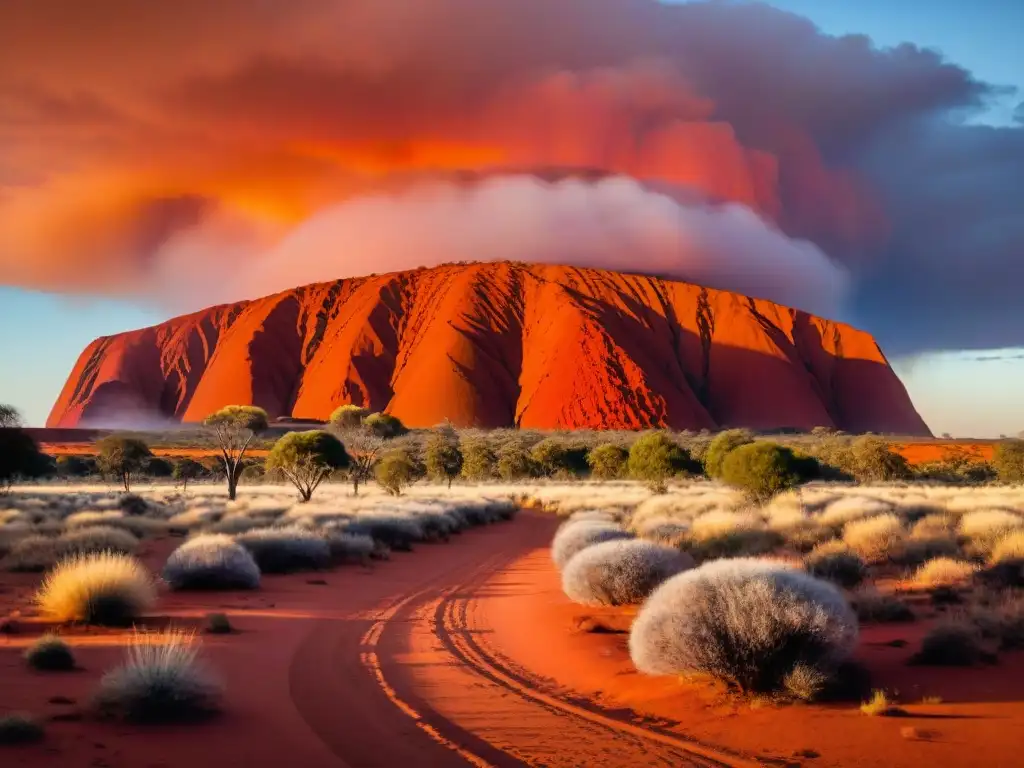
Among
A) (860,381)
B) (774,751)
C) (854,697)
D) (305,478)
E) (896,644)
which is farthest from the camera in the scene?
(860,381)

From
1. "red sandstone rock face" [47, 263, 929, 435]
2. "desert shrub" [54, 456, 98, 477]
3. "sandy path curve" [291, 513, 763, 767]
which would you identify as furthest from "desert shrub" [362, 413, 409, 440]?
"sandy path curve" [291, 513, 763, 767]

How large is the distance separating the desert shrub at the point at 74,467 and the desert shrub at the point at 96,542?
6027 cm

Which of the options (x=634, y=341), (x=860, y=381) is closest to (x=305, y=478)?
(x=634, y=341)

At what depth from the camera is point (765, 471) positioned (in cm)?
3225

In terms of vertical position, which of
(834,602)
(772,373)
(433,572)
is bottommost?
(433,572)

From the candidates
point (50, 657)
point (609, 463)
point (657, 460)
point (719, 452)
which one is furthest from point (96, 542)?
point (609, 463)

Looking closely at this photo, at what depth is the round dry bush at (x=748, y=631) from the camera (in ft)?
26.4

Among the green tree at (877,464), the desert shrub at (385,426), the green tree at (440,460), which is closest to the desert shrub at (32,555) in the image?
the green tree at (440,460)

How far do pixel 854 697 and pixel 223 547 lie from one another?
12134mm

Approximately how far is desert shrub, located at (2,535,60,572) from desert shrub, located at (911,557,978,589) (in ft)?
54.1

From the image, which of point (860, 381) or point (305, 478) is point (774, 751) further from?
point (860, 381)

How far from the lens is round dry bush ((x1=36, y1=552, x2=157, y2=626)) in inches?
444

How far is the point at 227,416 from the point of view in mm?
56031

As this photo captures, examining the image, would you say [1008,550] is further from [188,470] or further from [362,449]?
[188,470]
